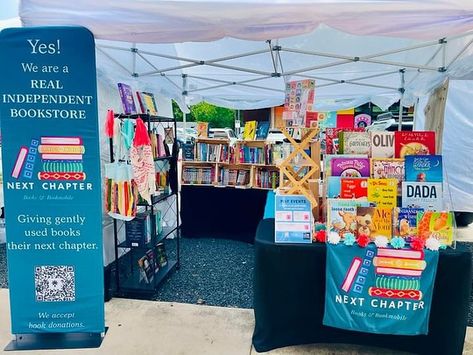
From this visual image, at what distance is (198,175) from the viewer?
5.13 m

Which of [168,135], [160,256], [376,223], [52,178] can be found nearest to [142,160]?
[52,178]

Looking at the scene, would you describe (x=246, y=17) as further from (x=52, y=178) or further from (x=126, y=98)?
(x=52, y=178)

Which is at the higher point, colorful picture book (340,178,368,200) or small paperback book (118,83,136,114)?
small paperback book (118,83,136,114)

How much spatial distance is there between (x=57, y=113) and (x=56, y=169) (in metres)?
0.35

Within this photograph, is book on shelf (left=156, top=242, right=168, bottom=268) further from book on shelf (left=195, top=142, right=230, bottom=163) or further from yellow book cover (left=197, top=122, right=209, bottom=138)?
yellow book cover (left=197, top=122, right=209, bottom=138)

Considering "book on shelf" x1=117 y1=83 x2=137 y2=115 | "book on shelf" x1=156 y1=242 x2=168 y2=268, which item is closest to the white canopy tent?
"book on shelf" x1=117 y1=83 x2=137 y2=115

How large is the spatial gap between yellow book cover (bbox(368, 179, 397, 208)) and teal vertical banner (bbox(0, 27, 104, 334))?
5.79ft

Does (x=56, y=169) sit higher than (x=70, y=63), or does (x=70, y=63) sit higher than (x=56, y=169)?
(x=70, y=63)

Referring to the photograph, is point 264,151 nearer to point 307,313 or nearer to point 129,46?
point 129,46

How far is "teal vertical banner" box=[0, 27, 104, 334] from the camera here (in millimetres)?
2301

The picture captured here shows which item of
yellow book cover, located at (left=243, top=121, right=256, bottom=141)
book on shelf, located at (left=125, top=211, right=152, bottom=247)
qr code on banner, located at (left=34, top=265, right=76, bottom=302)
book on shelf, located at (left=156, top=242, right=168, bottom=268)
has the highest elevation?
yellow book cover, located at (left=243, top=121, right=256, bottom=141)

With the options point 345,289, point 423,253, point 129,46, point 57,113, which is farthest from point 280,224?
point 129,46

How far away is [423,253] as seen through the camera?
7.23 ft

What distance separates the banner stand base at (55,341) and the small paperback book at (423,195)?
2290 mm
